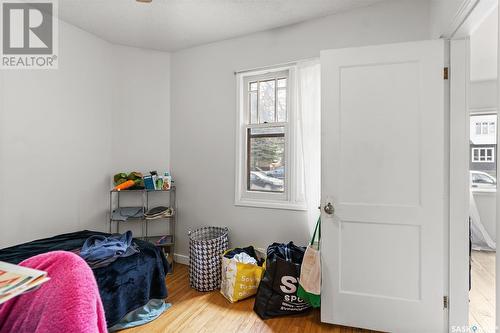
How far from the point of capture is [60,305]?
675 mm

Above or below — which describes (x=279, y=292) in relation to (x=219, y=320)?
above

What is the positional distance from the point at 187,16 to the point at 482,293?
3.66 metres

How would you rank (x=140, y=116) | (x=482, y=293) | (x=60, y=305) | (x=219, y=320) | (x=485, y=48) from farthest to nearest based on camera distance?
(x=140, y=116)
(x=485, y=48)
(x=482, y=293)
(x=219, y=320)
(x=60, y=305)

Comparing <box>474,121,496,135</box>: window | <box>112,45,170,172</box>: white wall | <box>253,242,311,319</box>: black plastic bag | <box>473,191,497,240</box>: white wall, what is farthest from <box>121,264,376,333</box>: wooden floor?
<box>474,121,496,135</box>: window

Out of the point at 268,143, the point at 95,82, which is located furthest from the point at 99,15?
the point at 268,143

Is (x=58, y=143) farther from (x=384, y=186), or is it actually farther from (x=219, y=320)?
(x=384, y=186)

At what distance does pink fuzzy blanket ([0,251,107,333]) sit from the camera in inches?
26.0

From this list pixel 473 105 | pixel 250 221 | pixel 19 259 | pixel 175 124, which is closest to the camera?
pixel 19 259

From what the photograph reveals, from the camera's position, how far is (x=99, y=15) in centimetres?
239

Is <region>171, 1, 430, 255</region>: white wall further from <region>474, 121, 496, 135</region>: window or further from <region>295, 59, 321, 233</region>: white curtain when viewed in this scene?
<region>474, 121, 496, 135</region>: window

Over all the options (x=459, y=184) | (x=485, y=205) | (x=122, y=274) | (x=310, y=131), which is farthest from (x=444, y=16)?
(x=485, y=205)

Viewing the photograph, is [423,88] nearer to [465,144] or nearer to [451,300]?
[465,144]

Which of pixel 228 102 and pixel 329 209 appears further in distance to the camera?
pixel 228 102

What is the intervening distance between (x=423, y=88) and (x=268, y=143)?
1.43m
